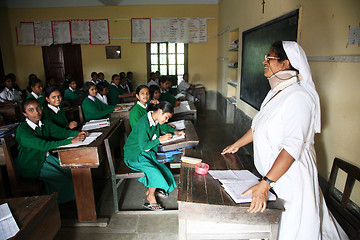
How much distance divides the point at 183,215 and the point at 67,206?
6.26 feet

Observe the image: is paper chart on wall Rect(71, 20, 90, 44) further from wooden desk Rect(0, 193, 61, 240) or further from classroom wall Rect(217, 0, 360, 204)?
wooden desk Rect(0, 193, 61, 240)

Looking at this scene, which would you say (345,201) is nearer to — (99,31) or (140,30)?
(140,30)

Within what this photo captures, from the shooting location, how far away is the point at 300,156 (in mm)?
1326

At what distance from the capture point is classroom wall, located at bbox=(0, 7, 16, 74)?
7109 mm

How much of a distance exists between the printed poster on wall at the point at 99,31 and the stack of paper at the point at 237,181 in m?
6.90

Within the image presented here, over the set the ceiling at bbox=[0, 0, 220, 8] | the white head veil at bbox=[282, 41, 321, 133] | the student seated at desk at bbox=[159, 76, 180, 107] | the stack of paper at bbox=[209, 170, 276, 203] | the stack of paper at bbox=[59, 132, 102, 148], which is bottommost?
the stack of paper at bbox=[59, 132, 102, 148]

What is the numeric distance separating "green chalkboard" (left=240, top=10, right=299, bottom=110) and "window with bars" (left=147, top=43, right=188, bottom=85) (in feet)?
11.5

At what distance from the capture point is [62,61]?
7457 millimetres

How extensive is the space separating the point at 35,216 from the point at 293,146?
4.15 feet

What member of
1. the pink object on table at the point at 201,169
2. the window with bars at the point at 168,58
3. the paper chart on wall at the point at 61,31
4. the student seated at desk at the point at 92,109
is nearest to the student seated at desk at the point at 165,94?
the student seated at desk at the point at 92,109

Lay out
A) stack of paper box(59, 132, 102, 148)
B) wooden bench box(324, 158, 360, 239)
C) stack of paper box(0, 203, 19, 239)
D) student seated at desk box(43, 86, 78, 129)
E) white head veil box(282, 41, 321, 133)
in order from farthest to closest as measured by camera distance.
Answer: student seated at desk box(43, 86, 78, 129) → stack of paper box(59, 132, 102, 148) → wooden bench box(324, 158, 360, 239) → white head veil box(282, 41, 321, 133) → stack of paper box(0, 203, 19, 239)

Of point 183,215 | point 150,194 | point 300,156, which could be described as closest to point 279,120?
point 300,156

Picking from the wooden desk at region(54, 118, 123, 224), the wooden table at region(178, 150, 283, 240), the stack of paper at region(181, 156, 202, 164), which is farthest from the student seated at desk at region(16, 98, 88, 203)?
the wooden table at region(178, 150, 283, 240)

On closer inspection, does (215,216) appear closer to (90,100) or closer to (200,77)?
(90,100)
